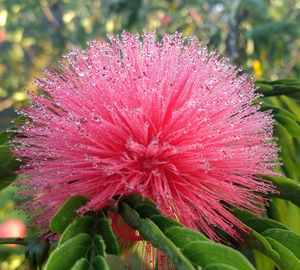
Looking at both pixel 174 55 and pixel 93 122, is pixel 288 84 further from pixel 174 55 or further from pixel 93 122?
pixel 93 122

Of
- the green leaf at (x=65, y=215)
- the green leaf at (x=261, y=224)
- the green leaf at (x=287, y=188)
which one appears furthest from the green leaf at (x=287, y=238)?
the green leaf at (x=65, y=215)

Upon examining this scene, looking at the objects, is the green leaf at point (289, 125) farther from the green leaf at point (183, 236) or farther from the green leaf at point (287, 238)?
the green leaf at point (183, 236)

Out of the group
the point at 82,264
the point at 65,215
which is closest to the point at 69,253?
the point at 82,264

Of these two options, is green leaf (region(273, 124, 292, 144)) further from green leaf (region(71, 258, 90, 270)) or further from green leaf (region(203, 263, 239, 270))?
green leaf (region(71, 258, 90, 270))

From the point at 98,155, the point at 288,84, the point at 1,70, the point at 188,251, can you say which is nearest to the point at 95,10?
the point at 1,70

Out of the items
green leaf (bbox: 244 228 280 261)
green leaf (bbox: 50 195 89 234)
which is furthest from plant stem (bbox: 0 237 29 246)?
green leaf (bbox: 244 228 280 261)

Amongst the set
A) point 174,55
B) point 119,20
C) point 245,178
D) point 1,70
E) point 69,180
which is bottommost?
point 245,178
